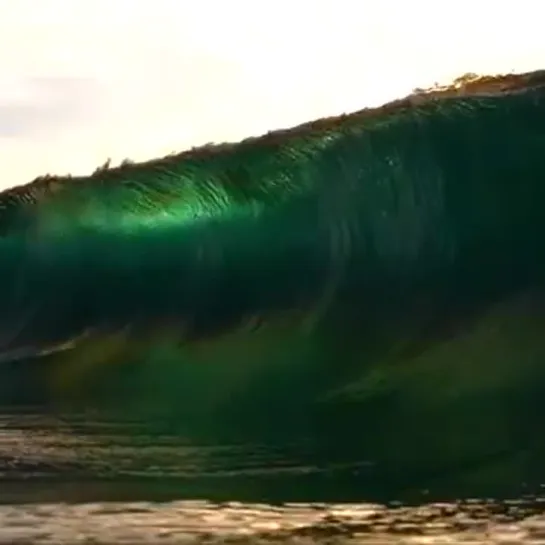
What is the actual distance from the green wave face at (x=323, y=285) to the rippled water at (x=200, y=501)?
0.48m

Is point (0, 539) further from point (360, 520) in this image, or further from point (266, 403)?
point (266, 403)

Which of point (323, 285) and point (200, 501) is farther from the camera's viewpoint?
point (323, 285)

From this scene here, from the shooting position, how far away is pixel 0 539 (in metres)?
5.95

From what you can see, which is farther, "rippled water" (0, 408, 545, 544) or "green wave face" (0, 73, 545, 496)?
"green wave face" (0, 73, 545, 496)

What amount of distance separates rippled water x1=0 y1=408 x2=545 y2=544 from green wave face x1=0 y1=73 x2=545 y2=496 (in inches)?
18.9

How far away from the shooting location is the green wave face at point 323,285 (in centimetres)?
798

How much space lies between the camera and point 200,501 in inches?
262

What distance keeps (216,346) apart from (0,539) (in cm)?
289

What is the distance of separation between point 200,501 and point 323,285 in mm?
2301

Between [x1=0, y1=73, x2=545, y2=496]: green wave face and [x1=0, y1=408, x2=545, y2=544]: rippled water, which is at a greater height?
[x1=0, y1=73, x2=545, y2=496]: green wave face

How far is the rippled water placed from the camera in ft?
19.5

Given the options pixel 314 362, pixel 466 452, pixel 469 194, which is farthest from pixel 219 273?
pixel 466 452

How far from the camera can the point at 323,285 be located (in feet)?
28.4

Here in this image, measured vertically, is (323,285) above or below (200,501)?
above
